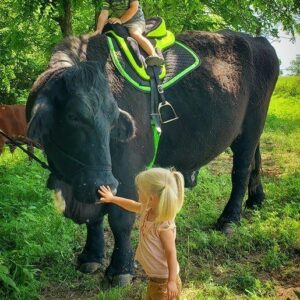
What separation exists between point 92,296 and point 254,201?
2934 millimetres

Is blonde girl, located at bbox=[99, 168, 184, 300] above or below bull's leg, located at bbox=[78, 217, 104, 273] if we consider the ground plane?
above

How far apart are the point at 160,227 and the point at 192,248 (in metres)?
2.08

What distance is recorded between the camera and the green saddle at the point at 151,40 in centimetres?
412

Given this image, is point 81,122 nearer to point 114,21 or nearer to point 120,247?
point 120,247

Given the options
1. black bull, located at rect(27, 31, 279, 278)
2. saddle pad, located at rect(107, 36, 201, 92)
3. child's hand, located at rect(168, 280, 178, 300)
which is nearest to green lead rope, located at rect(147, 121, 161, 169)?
black bull, located at rect(27, 31, 279, 278)

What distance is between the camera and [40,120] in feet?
10.5

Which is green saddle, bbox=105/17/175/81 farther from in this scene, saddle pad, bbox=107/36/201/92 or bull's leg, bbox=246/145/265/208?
bull's leg, bbox=246/145/265/208

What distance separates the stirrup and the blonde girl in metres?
1.46

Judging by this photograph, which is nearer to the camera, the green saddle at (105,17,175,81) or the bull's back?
the green saddle at (105,17,175,81)

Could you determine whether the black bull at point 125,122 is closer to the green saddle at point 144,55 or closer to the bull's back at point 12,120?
the green saddle at point 144,55

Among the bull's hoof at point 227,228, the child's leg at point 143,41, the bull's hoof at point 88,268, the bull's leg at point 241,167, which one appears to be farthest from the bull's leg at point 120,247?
the bull's leg at point 241,167

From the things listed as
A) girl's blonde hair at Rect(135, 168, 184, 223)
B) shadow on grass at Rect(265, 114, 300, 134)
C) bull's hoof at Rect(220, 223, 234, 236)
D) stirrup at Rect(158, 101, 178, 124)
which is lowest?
shadow on grass at Rect(265, 114, 300, 134)

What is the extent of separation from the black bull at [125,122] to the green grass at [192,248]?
0.26m

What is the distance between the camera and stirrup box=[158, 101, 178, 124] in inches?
165
